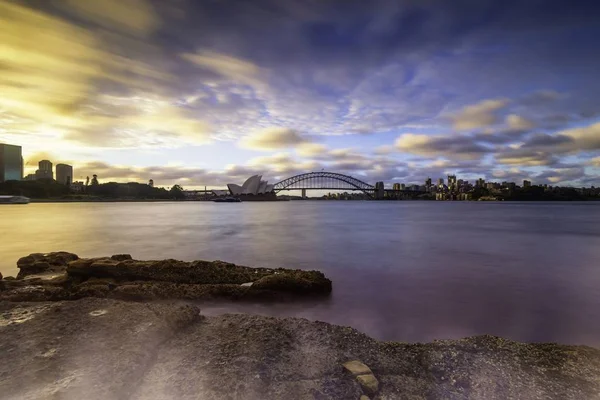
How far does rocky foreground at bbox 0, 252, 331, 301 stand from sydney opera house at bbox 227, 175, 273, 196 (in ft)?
478

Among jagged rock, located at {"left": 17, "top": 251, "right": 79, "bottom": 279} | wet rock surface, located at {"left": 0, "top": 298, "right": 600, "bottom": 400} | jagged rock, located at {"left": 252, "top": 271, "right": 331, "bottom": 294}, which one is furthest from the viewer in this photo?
jagged rock, located at {"left": 17, "top": 251, "right": 79, "bottom": 279}

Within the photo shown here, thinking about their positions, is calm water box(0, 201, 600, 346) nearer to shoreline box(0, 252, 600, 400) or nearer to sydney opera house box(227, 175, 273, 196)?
shoreline box(0, 252, 600, 400)

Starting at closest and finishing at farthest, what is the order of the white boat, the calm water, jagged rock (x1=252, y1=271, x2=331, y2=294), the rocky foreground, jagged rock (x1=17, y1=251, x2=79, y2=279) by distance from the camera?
the calm water → the rocky foreground → jagged rock (x1=252, y1=271, x2=331, y2=294) → jagged rock (x1=17, y1=251, x2=79, y2=279) → the white boat

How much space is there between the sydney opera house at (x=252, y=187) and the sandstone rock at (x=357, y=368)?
151677mm

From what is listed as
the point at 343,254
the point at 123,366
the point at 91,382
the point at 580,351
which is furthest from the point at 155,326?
the point at 343,254

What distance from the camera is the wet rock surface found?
370 centimetres

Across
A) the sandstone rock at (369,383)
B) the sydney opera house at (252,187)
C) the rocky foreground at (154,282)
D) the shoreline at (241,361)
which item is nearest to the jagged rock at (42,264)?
the rocky foreground at (154,282)

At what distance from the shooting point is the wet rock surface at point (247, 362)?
3.70 m

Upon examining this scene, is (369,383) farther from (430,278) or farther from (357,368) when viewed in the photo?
(430,278)

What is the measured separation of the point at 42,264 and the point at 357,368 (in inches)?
403

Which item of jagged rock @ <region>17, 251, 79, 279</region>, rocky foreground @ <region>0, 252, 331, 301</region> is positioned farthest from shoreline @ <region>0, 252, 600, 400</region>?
jagged rock @ <region>17, 251, 79, 279</region>

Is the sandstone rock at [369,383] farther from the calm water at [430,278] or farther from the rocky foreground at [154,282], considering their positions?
the rocky foreground at [154,282]

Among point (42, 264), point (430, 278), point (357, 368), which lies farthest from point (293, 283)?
point (42, 264)

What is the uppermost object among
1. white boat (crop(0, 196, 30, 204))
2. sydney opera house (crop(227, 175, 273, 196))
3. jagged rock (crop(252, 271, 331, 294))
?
sydney opera house (crop(227, 175, 273, 196))
